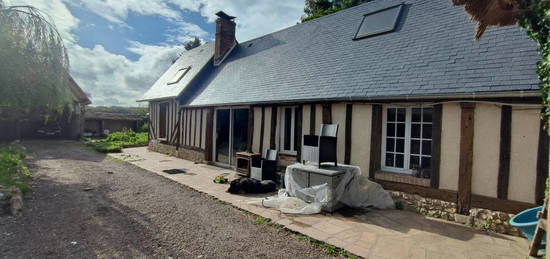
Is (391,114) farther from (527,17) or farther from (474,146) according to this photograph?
(527,17)

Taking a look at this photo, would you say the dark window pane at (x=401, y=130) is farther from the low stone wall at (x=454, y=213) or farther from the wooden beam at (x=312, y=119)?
the wooden beam at (x=312, y=119)

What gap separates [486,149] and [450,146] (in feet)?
1.48

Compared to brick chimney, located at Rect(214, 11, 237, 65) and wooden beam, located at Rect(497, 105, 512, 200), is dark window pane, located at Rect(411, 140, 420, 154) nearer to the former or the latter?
wooden beam, located at Rect(497, 105, 512, 200)

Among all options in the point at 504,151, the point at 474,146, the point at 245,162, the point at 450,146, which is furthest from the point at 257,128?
the point at 504,151

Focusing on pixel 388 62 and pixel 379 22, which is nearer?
pixel 388 62

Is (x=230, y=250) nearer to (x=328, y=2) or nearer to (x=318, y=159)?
(x=318, y=159)

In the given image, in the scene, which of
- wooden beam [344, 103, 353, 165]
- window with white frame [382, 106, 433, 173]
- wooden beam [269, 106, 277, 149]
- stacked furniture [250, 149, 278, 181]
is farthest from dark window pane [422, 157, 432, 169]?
wooden beam [269, 106, 277, 149]

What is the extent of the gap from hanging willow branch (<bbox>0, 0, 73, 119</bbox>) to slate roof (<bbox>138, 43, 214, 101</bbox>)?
450cm

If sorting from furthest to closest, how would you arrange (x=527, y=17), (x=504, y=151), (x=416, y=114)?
(x=416, y=114) < (x=504, y=151) < (x=527, y=17)

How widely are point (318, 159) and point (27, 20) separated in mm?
6993

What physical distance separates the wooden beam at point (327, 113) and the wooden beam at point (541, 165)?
314 cm

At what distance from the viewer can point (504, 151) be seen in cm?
386

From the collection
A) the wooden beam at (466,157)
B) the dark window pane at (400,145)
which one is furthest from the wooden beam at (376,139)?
the wooden beam at (466,157)

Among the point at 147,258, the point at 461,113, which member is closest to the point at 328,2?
the point at 461,113
